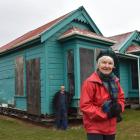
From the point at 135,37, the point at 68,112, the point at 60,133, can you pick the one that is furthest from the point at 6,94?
the point at 135,37

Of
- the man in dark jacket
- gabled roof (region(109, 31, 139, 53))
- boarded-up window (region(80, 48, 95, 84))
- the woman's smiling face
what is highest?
gabled roof (region(109, 31, 139, 53))

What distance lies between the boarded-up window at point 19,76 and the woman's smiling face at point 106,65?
10897 millimetres

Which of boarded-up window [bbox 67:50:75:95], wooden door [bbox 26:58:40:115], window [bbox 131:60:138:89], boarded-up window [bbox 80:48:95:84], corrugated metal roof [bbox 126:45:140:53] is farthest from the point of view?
window [bbox 131:60:138:89]

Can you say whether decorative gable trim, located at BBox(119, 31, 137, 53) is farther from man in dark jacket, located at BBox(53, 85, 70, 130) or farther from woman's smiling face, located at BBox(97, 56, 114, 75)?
woman's smiling face, located at BBox(97, 56, 114, 75)

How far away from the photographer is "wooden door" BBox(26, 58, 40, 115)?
1318 centimetres

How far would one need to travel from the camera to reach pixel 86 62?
1302 centimetres

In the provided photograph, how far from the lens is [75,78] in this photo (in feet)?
41.4

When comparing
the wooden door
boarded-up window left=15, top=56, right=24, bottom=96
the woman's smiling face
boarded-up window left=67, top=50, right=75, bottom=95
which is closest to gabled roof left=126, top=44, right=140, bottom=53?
boarded-up window left=67, top=50, right=75, bottom=95

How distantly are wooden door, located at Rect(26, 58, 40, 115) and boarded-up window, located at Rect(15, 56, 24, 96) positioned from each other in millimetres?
652

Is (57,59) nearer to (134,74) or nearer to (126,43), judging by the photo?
(126,43)

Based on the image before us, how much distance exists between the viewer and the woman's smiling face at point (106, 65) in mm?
4008

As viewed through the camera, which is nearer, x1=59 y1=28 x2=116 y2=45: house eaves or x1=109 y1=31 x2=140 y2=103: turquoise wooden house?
x1=59 y1=28 x2=116 y2=45: house eaves

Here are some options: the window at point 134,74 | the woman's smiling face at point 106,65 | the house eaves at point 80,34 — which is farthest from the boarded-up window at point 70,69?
the woman's smiling face at point 106,65

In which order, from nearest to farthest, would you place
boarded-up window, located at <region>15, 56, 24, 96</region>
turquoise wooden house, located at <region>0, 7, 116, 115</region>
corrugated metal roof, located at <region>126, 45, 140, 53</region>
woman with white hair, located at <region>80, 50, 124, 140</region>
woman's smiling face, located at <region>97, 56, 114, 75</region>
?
woman with white hair, located at <region>80, 50, 124, 140</region> < woman's smiling face, located at <region>97, 56, 114, 75</region> < turquoise wooden house, located at <region>0, 7, 116, 115</region> < boarded-up window, located at <region>15, 56, 24, 96</region> < corrugated metal roof, located at <region>126, 45, 140, 53</region>
